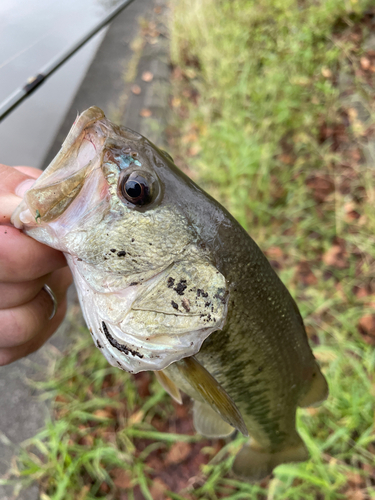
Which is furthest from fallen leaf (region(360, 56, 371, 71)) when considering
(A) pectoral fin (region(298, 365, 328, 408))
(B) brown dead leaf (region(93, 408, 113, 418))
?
(B) brown dead leaf (region(93, 408, 113, 418))

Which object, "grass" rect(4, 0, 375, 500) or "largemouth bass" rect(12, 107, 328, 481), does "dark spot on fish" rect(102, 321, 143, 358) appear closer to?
"largemouth bass" rect(12, 107, 328, 481)

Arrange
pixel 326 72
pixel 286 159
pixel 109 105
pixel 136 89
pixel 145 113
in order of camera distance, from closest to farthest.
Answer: pixel 286 159 < pixel 326 72 < pixel 109 105 < pixel 145 113 < pixel 136 89

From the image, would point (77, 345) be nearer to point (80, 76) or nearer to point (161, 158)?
point (161, 158)

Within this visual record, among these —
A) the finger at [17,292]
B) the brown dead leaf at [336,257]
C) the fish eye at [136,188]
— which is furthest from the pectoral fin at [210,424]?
the brown dead leaf at [336,257]

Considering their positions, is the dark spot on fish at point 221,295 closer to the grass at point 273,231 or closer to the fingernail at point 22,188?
the fingernail at point 22,188

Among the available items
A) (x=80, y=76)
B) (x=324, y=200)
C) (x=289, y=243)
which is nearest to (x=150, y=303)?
(x=289, y=243)

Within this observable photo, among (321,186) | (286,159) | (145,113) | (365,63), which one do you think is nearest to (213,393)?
(321,186)

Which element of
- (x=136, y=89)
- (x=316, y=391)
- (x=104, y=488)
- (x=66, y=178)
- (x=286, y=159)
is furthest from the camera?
(x=136, y=89)

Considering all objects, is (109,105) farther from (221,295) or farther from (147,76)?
(221,295)
